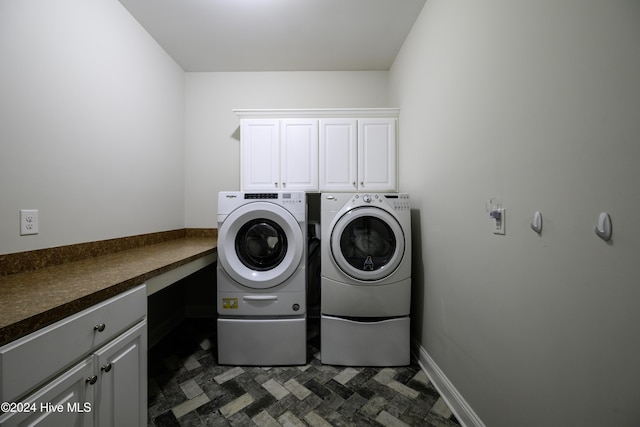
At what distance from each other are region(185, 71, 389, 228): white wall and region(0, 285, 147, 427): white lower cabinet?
5.47ft

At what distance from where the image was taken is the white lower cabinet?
605mm

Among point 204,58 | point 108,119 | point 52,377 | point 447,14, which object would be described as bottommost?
point 52,377

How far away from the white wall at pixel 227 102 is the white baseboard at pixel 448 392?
231 centimetres

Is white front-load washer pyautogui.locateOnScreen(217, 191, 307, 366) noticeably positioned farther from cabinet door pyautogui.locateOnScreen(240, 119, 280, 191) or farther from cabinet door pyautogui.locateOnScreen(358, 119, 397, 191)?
cabinet door pyautogui.locateOnScreen(358, 119, 397, 191)

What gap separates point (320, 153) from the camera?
7.20ft

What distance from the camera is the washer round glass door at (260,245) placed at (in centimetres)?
172

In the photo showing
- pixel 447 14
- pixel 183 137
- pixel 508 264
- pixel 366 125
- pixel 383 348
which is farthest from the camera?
pixel 183 137

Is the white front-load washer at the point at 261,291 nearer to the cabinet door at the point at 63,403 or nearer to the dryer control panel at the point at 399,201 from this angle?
the dryer control panel at the point at 399,201

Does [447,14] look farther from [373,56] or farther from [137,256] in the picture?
[137,256]

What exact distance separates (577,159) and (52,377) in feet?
5.56

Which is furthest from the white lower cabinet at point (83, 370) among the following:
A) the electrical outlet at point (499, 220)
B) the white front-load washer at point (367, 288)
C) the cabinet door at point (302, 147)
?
the electrical outlet at point (499, 220)

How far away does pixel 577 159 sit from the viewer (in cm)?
71

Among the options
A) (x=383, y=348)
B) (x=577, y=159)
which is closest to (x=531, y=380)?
(x=577, y=159)

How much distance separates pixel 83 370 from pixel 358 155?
6.96ft
